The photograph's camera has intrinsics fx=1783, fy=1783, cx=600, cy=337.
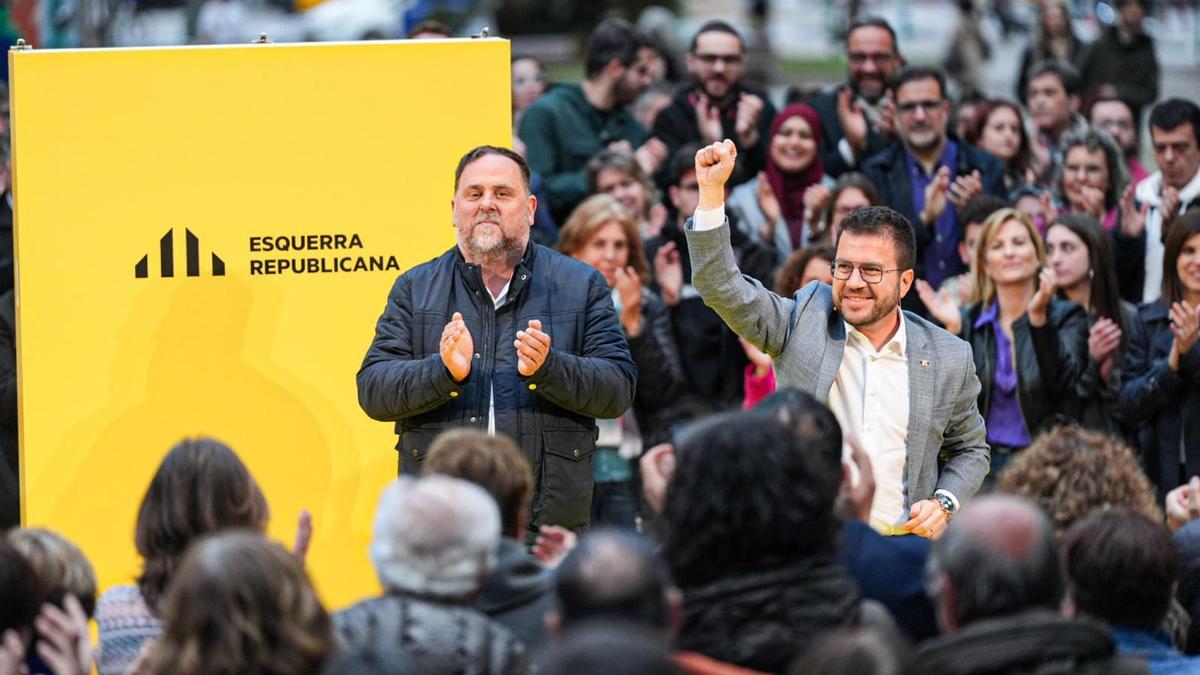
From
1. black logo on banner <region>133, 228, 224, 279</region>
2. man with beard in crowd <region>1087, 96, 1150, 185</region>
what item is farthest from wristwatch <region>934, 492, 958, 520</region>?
man with beard in crowd <region>1087, 96, 1150, 185</region>

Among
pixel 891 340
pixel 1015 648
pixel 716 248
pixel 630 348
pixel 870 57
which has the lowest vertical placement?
pixel 1015 648

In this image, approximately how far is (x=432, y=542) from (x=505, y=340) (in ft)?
6.33

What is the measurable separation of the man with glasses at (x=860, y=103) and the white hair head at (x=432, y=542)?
6223 mm

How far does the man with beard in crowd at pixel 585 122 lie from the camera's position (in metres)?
10.0

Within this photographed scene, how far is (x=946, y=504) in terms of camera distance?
5.71m

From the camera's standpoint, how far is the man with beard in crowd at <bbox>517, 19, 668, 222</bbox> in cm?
1003

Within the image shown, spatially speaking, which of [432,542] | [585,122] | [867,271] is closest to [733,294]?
[867,271]

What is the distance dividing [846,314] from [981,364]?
8.08 feet

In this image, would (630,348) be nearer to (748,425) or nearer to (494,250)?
(494,250)

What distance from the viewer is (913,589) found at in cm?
450

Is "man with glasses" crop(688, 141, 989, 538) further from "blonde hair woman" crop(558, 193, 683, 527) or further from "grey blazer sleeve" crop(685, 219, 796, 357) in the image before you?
"blonde hair woman" crop(558, 193, 683, 527)

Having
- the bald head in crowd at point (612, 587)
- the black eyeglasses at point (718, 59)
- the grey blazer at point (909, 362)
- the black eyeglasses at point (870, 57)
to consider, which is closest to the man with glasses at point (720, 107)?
the black eyeglasses at point (718, 59)

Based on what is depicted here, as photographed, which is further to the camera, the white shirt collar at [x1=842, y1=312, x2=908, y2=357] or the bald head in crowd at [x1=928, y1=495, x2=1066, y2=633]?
the white shirt collar at [x1=842, y1=312, x2=908, y2=357]

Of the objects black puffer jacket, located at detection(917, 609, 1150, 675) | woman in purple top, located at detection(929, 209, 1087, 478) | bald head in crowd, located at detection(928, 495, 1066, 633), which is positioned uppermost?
woman in purple top, located at detection(929, 209, 1087, 478)
